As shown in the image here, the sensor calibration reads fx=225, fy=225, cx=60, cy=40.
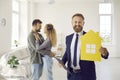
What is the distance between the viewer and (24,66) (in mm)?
5887

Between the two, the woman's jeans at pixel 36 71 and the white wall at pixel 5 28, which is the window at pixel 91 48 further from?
the white wall at pixel 5 28

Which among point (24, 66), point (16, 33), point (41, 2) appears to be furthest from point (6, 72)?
point (41, 2)

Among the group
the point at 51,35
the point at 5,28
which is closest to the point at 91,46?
the point at 51,35

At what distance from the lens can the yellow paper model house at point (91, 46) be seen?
2.04 meters

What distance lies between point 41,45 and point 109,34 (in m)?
8.82

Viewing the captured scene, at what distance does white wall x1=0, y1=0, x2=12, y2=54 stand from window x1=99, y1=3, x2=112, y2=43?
593cm

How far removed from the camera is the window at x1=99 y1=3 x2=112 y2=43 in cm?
1248

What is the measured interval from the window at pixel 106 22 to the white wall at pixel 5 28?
19.4ft

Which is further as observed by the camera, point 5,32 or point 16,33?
point 16,33

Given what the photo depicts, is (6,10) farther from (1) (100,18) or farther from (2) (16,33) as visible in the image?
(1) (100,18)

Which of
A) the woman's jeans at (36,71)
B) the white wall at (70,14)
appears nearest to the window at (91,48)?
the woman's jeans at (36,71)

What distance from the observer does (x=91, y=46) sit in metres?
2.06

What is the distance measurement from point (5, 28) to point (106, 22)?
6420 millimetres

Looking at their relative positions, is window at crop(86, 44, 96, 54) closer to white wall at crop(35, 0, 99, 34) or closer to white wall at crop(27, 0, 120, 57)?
white wall at crop(27, 0, 120, 57)
